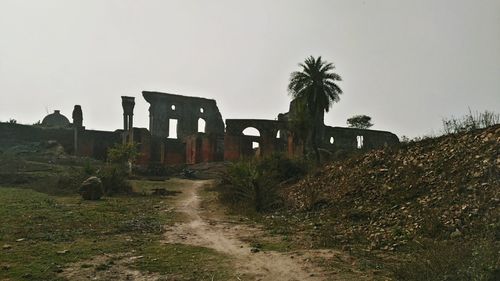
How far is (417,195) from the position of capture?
10258 mm

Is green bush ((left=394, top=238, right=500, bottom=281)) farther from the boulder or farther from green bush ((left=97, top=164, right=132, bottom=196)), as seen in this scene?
green bush ((left=97, top=164, right=132, bottom=196))

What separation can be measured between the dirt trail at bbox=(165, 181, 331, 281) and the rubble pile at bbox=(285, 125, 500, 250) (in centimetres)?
175

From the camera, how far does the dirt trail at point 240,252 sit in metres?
6.44

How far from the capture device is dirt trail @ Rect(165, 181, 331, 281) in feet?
21.1

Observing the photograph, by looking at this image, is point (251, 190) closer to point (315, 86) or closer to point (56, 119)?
point (315, 86)

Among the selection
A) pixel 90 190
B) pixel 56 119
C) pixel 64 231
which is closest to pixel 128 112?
pixel 56 119

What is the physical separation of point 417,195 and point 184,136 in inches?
1511

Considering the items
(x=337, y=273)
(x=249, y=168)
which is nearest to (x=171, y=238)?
(x=337, y=273)

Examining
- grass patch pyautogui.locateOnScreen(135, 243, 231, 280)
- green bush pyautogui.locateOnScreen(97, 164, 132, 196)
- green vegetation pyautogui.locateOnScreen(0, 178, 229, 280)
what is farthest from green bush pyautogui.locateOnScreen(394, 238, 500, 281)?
green bush pyautogui.locateOnScreen(97, 164, 132, 196)

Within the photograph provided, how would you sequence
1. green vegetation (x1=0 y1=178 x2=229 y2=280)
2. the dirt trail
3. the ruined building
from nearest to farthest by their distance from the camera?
1. the dirt trail
2. green vegetation (x1=0 y1=178 x2=229 y2=280)
3. the ruined building

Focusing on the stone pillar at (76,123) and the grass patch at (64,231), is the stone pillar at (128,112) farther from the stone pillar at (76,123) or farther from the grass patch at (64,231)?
the grass patch at (64,231)

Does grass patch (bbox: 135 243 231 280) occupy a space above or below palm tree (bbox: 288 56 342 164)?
below

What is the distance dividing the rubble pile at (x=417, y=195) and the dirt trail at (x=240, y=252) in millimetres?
1751

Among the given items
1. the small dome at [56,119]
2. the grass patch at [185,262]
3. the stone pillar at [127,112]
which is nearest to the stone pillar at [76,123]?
the stone pillar at [127,112]
